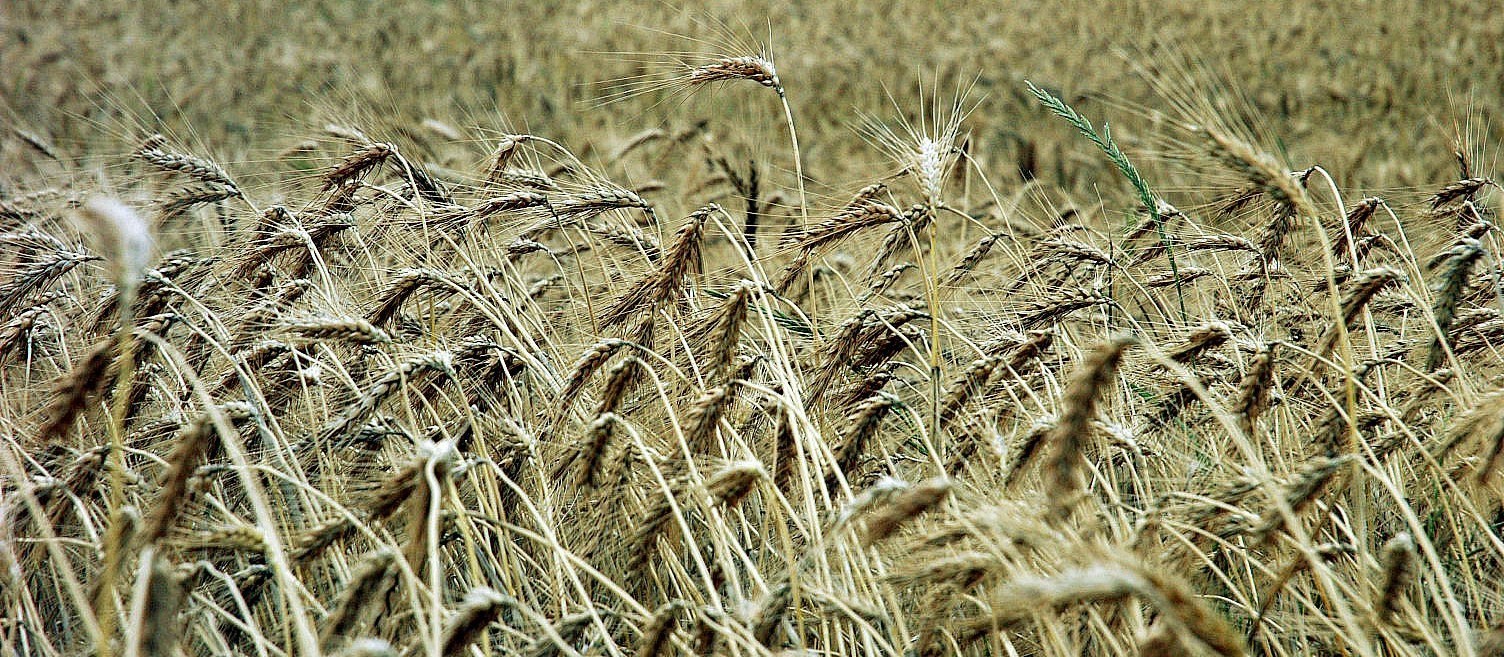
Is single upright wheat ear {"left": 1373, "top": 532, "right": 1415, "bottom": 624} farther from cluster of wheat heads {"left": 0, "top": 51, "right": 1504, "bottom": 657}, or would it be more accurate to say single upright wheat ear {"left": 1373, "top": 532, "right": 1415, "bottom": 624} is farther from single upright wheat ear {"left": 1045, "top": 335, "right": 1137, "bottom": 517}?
single upright wheat ear {"left": 1045, "top": 335, "right": 1137, "bottom": 517}

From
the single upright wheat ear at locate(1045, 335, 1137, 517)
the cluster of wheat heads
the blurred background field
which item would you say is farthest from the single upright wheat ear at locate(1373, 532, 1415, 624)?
the blurred background field

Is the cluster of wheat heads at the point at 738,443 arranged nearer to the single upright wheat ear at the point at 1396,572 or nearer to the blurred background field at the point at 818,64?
the single upright wheat ear at the point at 1396,572

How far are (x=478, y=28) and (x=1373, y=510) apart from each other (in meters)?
8.33

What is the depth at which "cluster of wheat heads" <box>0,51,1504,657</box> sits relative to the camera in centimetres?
144

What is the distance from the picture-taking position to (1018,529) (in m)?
1.30

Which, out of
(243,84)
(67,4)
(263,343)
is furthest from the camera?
(67,4)

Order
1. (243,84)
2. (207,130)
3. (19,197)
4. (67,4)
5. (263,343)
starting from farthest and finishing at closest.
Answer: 1. (67,4)
2. (243,84)
3. (207,130)
4. (19,197)
5. (263,343)

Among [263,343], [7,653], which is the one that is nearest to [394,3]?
[263,343]

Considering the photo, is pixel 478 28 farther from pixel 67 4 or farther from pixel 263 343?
pixel 263 343

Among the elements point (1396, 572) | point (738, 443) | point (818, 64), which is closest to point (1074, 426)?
point (1396, 572)

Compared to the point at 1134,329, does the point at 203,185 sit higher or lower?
higher

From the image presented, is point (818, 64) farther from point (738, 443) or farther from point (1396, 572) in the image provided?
point (1396, 572)

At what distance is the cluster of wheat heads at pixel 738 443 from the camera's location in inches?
56.9

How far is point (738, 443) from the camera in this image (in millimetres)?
1988
